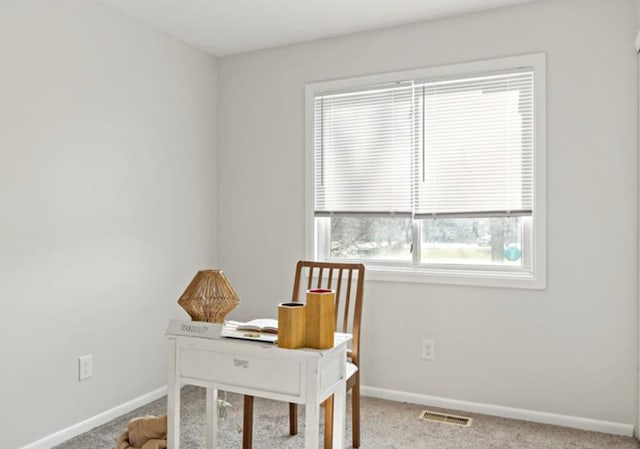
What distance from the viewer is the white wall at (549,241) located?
9.11 ft

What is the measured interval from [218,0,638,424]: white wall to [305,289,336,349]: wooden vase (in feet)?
4.83

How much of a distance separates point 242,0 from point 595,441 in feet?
10.1

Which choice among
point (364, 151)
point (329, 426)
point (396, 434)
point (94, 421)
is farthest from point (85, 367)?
point (364, 151)

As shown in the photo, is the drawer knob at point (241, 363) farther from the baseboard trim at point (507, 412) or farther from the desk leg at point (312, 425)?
the baseboard trim at point (507, 412)

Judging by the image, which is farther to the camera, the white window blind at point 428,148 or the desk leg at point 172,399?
the white window blind at point 428,148

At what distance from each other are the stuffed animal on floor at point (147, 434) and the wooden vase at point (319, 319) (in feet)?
3.05

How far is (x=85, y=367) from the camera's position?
9.41 ft

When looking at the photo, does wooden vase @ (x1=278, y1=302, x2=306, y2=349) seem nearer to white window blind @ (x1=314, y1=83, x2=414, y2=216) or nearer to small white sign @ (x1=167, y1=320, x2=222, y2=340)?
small white sign @ (x1=167, y1=320, x2=222, y2=340)

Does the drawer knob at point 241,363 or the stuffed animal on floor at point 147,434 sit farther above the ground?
the drawer knob at point 241,363

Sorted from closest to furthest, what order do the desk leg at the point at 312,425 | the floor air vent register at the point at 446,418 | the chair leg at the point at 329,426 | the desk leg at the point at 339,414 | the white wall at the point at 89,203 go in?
1. the desk leg at the point at 312,425
2. the desk leg at the point at 339,414
3. the chair leg at the point at 329,426
4. the white wall at the point at 89,203
5. the floor air vent register at the point at 446,418

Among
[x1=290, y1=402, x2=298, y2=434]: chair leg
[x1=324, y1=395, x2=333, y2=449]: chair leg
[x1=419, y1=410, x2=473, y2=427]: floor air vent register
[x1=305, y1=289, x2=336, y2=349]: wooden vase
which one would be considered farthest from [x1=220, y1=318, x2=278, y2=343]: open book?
[x1=419, y1=410, x2=473, y2=427]: floor air vent register

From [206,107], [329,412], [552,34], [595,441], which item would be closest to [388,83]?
[552,34]

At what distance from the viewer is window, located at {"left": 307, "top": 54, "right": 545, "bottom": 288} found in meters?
3.01

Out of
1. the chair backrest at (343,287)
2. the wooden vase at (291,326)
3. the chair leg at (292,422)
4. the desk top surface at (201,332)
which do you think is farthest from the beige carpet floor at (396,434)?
the wooden vase at (291,326)
